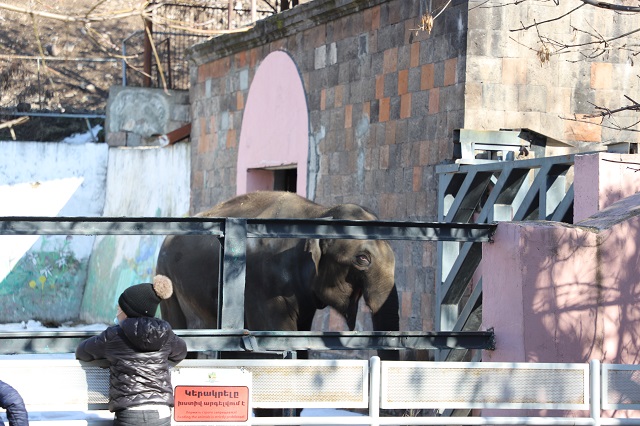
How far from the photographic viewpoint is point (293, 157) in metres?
14.7

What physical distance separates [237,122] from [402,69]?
470cm

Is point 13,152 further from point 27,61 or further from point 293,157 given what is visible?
point 27,61

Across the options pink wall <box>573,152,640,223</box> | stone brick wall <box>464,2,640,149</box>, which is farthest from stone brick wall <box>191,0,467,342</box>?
pink wall <box>573,152,640,223</box>

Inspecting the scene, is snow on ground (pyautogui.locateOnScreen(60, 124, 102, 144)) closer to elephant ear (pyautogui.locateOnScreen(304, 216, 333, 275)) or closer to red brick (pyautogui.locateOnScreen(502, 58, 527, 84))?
red brick (pyautogui.locateOnScreen(502, 58, 527, 84))

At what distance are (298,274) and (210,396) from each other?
3.43 meters

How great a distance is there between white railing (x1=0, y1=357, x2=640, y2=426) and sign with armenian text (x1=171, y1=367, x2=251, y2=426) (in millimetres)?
74

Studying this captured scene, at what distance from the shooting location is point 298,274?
9.91m

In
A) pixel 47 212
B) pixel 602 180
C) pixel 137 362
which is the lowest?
pixel 137 362

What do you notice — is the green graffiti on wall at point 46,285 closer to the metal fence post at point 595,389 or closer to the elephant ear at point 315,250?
the elephant ear at point 315,250

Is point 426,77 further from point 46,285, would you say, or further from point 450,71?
point 46,285

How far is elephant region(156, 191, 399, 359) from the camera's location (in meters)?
9.32

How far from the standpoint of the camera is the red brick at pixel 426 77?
1173 centimetres

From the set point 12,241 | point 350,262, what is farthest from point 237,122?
point 350,262

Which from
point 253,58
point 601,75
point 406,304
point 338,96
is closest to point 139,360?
point 406,304
